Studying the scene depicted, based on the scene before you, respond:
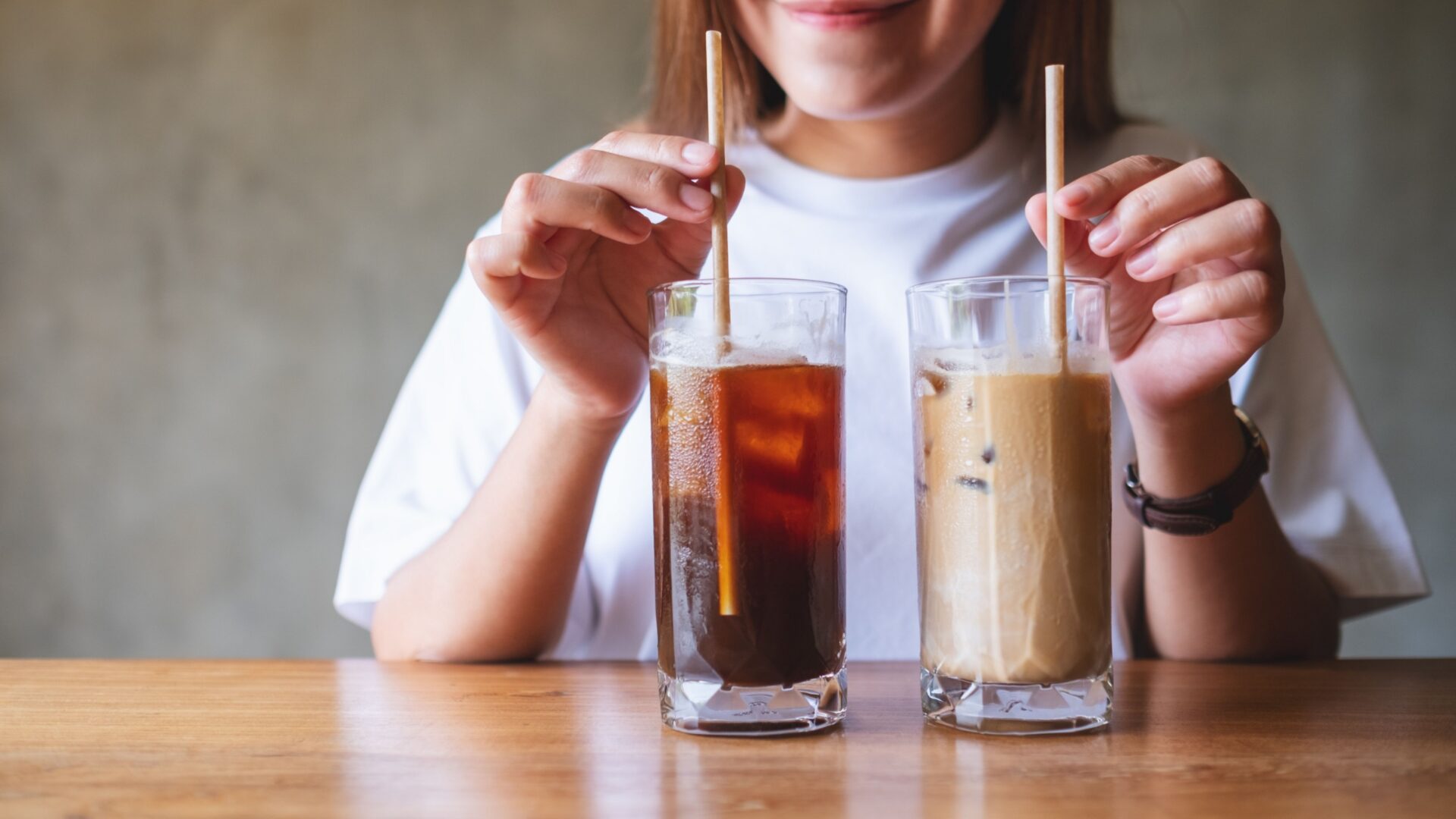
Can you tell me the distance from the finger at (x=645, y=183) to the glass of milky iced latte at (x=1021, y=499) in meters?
0.19

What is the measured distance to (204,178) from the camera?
11.8ft

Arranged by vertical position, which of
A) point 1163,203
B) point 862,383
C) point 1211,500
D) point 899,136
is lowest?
point 1211,500

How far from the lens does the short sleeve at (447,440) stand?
5.27 ft

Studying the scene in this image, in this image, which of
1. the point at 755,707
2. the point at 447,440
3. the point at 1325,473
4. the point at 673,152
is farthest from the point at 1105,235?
the point at 447,440

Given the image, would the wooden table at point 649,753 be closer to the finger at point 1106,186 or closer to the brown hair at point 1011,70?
the finger at point 1106,186

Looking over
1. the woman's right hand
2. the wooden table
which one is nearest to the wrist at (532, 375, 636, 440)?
the woman's right hand

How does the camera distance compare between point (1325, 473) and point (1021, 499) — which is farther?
point (1325, 473)

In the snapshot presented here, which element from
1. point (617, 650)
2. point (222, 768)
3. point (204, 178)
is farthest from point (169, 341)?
point (222, 768)

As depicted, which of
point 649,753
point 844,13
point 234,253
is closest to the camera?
point 649,753

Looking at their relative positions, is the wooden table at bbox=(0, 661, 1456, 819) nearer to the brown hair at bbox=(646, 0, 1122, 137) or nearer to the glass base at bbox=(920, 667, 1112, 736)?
the glass base at bbox=(920, 667, 1112, 736)

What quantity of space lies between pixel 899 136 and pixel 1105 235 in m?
0.71

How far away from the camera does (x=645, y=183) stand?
938 mm

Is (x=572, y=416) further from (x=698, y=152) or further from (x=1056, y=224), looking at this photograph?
(x=1056, y=224)

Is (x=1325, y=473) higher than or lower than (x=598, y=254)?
lower
